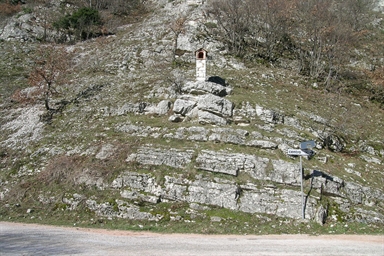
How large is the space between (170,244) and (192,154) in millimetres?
7215

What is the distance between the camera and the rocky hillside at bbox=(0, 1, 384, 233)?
Answer: 536 inches

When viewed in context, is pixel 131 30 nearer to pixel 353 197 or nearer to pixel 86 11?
pixel 86 11

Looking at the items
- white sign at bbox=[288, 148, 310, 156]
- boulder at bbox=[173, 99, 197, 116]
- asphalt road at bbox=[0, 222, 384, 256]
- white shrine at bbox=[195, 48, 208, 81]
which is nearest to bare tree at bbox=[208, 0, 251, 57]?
white shrine at bbox=[195, 48, 208, 81]

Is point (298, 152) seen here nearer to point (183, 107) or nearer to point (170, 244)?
point (170, 244)

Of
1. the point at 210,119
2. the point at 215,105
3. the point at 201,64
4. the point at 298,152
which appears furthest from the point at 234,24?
the point at 298,152

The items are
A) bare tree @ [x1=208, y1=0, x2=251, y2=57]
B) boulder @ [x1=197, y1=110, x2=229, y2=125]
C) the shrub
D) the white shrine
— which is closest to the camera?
boulder @ [x1=197, y1=110, x2=229, y2=125]

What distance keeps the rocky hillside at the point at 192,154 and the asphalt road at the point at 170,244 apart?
54.2 inches

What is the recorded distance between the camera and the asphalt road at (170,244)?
8523mm

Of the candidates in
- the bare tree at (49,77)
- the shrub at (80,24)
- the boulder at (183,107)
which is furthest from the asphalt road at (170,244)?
the shrub at (80,24)

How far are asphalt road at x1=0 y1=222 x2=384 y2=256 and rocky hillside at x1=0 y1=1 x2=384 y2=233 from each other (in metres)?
1.38

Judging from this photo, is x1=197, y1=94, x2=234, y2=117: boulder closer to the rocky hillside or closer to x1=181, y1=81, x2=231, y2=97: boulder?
the rocky hillside

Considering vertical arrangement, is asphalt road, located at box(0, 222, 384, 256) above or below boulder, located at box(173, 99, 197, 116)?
below

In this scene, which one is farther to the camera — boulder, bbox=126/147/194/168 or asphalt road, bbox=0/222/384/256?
boulder, bbox=126/147/194/168

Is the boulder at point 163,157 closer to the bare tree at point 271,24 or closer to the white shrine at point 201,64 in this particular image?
the white shrine at point 201,64
